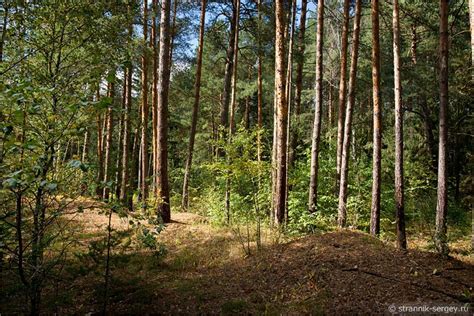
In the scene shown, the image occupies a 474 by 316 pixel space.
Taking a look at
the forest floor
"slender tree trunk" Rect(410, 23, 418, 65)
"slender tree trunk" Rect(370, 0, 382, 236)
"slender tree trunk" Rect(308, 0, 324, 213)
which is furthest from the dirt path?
"slender tree trunk" Rect(410, 23, 418, 65)

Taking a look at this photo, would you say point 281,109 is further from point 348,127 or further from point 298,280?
point 298,280

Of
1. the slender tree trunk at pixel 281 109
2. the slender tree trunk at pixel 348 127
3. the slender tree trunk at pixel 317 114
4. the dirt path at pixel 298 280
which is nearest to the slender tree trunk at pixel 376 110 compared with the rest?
the slender tree trunk at pixel 348 127

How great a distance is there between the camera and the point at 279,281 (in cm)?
560

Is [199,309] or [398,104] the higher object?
[398,104]

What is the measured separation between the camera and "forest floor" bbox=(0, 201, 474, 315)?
4.64 metres

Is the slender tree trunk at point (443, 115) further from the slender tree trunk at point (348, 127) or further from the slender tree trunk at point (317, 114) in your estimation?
the slender tree trunk at point (317, 114)

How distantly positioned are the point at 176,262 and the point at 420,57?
1583cm

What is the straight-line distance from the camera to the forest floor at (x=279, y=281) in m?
4.64

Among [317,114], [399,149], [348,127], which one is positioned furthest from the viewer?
[317,114]

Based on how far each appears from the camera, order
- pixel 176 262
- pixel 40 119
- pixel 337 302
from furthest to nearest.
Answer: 1. pixel 176 262
2. pixel 337 302
3. pixel 40 119

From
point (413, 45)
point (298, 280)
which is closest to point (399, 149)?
point (298, 280)

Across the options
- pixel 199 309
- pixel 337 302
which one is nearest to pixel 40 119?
pixel 199 309

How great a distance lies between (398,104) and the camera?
27.8ft

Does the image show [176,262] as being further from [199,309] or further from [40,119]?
[40,119]
